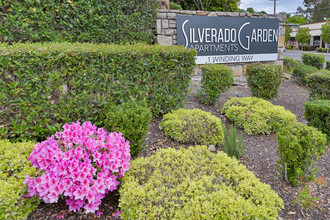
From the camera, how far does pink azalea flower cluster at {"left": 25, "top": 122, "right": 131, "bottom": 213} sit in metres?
1.91

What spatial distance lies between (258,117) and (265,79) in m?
1.72

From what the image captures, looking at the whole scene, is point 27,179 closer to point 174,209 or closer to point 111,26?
point 174,209

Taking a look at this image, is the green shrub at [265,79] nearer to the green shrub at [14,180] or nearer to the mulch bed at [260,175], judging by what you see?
the mulch bed at [260,175]

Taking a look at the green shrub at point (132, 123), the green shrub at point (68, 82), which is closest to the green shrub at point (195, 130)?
the green shrub at point (68, 82)

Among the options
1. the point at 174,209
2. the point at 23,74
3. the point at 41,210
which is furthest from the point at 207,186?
the point at 23,74

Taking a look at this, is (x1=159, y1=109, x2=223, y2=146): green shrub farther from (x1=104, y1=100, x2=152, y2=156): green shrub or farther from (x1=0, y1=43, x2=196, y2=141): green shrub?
(x1=104, y1=100, x2=152, y2=156): green shrub

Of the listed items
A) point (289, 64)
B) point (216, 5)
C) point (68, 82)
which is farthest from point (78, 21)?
point (289, 64)

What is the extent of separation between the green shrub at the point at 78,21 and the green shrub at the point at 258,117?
318 centimetres

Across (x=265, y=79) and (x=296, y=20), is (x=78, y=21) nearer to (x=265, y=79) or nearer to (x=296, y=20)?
(x=265, y=79)

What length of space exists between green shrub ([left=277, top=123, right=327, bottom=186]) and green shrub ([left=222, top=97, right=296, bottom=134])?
4.32 feet

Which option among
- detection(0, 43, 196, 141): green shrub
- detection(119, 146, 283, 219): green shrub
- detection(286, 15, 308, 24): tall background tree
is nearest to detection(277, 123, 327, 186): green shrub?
detection(119, 146, 283, 219): green shrub

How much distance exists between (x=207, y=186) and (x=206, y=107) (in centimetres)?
320

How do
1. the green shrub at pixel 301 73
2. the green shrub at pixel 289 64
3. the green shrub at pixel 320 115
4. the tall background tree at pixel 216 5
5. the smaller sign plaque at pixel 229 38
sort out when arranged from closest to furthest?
the green shrub at pixel 320 115 → the smaller sign plaque at pixel 229 38 → the green shrub at pixel 301 73 → the tall background tree at pixel 216 5 → the green shrub at pixel 289 64

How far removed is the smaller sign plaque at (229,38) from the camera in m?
6.48
